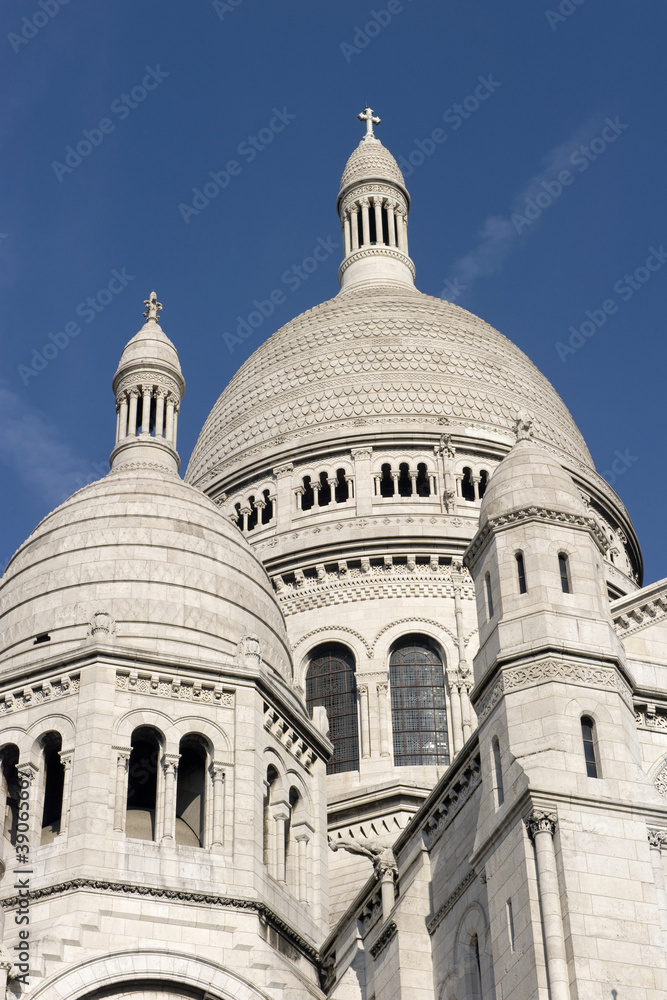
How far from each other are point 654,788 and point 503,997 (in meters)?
3.65

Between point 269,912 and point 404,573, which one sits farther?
point 404,573

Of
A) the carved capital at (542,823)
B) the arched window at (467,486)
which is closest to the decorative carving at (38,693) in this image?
the carved capital at (542,823)

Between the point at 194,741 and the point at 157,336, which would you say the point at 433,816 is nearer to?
the point at 194,741

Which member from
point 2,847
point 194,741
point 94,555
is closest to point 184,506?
point 94,555

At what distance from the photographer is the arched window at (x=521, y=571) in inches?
1045

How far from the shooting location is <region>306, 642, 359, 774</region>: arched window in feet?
144

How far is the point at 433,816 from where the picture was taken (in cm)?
2841

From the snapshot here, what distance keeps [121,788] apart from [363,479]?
19.8 m

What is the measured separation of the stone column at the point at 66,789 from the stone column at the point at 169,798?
1.65 m

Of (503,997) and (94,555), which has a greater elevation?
(94,555)

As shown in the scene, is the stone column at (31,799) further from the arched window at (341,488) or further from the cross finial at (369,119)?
the cross finial at (369,119)

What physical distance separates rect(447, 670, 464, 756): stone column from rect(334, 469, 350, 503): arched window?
22.3 feet

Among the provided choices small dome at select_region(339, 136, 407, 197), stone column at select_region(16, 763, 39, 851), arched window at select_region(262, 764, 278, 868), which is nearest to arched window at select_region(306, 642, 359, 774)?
arched window at select_region(262, 764, 278, 868)

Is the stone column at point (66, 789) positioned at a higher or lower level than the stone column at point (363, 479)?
lower
